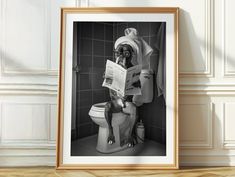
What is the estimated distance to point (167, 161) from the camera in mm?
2225

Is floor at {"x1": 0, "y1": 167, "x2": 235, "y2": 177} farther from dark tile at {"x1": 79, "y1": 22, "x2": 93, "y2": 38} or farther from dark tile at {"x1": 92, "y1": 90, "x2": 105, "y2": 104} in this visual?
dark tile at {"x1": 79, "y1": 22, "x2": 93, "y2": 38}

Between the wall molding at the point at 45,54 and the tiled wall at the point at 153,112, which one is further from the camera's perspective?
the wall molding at the point at 45,54

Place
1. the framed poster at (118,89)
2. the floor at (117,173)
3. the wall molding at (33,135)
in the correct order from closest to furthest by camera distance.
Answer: the floor at (117,173), the framed poster at (118,89), the wall molding at (33,135)

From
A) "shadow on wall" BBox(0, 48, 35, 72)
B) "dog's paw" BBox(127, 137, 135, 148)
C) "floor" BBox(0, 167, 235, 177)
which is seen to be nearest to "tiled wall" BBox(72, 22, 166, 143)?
"dog's paw" BBox(127, 137, 135, 148)

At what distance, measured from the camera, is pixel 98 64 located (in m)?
2.28

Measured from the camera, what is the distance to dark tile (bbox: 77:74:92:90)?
2264 mm

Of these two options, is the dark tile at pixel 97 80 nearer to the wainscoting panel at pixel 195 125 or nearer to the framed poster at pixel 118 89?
the framed poster at pixel 118 89

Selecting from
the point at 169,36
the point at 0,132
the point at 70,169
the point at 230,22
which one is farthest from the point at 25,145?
the point at 230,22

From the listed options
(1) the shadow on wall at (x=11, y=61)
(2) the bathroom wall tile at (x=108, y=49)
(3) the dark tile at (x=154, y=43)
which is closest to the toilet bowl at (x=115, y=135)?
(2) the bathroom wall tile at (x=108, y=49)

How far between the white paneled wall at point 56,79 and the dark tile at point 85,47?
0.70ft

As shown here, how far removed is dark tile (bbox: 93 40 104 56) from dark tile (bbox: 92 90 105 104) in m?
0.29

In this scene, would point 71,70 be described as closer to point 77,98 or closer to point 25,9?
point 77,98

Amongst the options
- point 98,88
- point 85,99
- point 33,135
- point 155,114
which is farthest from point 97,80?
point 33,135

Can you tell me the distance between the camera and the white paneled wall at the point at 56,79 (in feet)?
7.65
